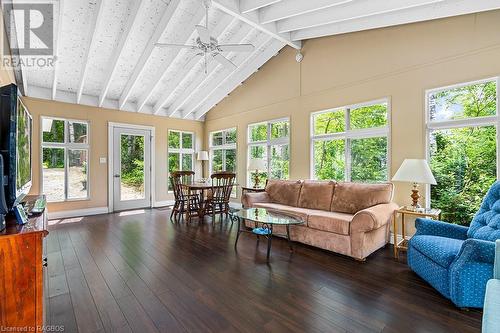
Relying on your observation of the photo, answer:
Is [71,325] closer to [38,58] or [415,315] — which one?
[415,315]

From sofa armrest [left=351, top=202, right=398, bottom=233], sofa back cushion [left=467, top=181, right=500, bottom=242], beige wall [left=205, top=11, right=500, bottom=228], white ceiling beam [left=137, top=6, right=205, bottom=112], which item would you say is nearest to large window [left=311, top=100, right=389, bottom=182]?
beige wall [left=205, top=11, right=500, bottom=228]

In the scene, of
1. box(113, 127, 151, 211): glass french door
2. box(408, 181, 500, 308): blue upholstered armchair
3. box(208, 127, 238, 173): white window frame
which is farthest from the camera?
box(208, 127, 238, 173): white window frame

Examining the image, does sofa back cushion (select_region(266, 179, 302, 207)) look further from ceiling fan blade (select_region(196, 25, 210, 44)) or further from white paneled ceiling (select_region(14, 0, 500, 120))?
ceiling fan blade (select_region(196, 25, 210, 44))

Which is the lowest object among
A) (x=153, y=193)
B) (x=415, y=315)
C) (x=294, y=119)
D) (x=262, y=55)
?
(x=415, y=315)

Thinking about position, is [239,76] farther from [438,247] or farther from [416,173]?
[438,247]

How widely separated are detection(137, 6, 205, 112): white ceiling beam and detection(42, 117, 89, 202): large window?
1.59 metres

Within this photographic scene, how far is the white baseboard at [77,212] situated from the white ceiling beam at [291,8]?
222 inches

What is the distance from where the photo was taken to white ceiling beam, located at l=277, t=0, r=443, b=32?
3108mm

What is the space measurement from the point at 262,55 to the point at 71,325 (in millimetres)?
5416

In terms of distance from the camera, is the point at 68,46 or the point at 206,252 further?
the point at 68,46

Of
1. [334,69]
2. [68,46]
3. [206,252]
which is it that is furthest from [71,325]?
[334,69]

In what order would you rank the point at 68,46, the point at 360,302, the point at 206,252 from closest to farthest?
the point at 360,302, the point at 206,252, the point at 68,46

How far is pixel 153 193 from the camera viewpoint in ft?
22.7

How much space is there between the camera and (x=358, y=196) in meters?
3.76
